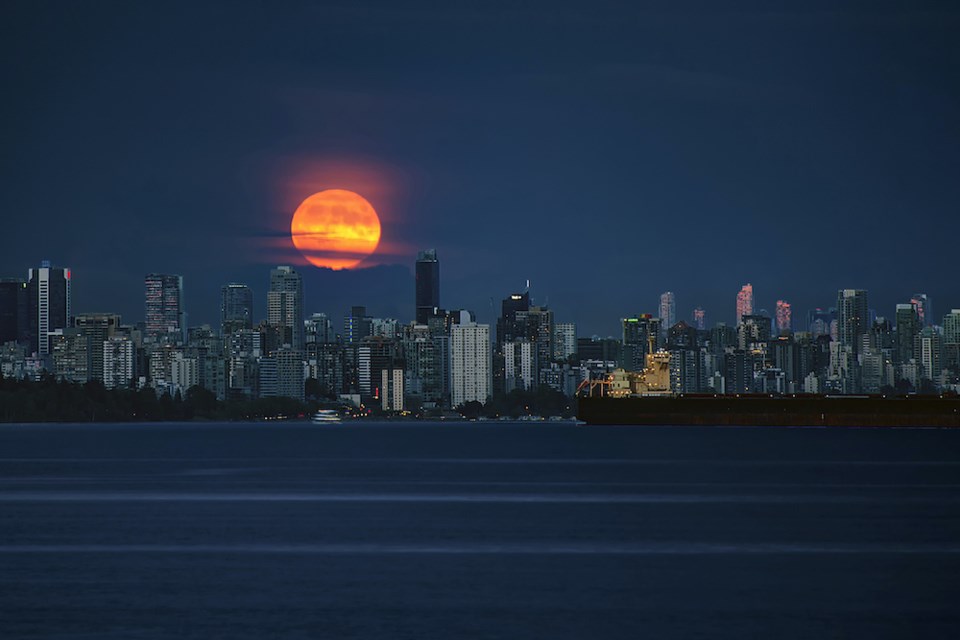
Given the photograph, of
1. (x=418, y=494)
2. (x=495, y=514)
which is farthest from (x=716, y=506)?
(x=418, y=494)

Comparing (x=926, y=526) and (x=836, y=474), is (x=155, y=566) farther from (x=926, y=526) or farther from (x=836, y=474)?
(x=836, y=474)

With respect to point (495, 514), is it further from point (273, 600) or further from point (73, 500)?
point (273, 600)

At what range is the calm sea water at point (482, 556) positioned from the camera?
33.6 meters

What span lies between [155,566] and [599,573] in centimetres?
1368

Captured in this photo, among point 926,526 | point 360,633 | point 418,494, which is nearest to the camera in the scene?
point 360,633

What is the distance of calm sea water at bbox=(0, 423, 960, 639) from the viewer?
33594 millimetres

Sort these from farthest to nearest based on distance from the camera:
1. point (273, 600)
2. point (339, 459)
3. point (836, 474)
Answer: point (339, 459), point (836, 474), point (273, 600)

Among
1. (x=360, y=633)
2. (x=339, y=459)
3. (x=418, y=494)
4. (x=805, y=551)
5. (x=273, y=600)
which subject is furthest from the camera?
(x=339, y=459)

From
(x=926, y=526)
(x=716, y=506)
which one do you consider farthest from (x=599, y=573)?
(x=716, y=506)

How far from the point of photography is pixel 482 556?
47.3 meters

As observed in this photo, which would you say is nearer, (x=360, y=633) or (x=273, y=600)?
(x=360, y=633)

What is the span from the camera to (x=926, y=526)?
58.5m

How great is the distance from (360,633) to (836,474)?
72.1 m

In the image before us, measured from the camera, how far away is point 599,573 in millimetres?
42594
